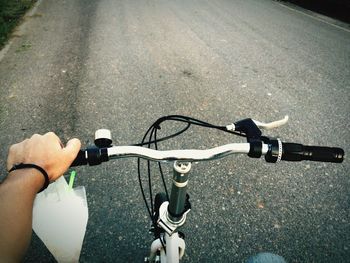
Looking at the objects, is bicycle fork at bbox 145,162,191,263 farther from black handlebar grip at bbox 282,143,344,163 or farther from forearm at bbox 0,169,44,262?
forearm at bbox 0,169,44,262

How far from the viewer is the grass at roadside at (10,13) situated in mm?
5977

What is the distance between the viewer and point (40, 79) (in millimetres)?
4332

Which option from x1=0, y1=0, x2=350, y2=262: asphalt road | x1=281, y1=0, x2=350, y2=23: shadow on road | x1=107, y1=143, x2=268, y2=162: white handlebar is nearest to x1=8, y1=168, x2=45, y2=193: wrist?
x1=107, y1=143, x2=268, y2=162: white handlebar

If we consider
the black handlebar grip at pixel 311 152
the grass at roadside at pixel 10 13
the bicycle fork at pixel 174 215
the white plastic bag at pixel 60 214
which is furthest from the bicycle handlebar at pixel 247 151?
the grass at roadside at pixel 10 13

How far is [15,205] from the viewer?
914mm

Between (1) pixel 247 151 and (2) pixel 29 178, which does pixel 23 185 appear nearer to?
(2) pixel 29 178

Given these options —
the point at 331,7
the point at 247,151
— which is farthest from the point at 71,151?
the point at 331,7

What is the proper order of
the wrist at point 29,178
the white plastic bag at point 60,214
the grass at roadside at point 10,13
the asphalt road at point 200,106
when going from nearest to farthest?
1. the wrist at point 29,178
2. the white plastic bag at point 60,214
3. the asphalt road at point 200,106
4. the grass at roadside at point 10,13

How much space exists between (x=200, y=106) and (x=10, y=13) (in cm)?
654

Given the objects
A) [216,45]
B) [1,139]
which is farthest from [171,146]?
[216,45]

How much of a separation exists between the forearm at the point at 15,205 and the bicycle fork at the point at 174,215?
1.65 feet

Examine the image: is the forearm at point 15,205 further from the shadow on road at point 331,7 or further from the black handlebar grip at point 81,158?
the shadow on road at point 331,7

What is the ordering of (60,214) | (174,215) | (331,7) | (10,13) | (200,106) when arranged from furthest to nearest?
(331,7), (10,13), (200,106), (60,214), (174,215)

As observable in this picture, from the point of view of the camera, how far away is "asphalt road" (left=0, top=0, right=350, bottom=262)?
2.33 m
